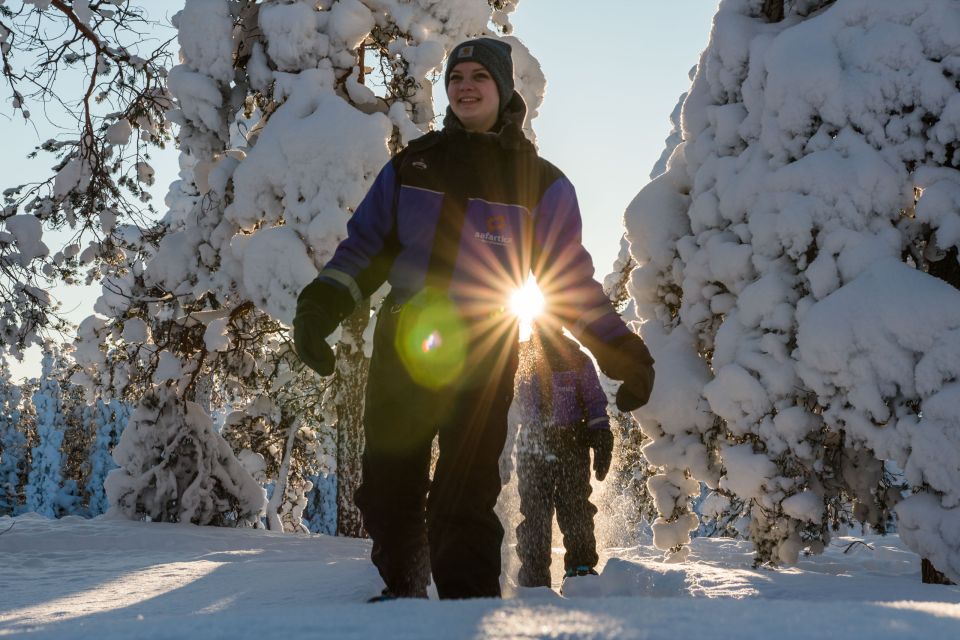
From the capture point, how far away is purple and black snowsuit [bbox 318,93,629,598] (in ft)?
8.96

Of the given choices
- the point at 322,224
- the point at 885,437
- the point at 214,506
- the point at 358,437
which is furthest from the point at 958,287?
the point at 214,506

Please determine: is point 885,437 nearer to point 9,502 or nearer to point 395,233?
point 395,233

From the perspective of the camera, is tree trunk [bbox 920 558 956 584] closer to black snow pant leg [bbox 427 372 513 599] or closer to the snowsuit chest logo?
black snow pant leg [bbox 427 372 513 599]

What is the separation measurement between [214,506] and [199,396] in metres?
1.95

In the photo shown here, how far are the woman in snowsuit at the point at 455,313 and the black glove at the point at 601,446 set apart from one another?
6.78 feet

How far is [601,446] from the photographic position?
16.7 feet

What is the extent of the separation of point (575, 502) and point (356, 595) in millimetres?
1860

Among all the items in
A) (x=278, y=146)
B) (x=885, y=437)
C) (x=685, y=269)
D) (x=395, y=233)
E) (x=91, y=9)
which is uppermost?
(x=91, y=9)

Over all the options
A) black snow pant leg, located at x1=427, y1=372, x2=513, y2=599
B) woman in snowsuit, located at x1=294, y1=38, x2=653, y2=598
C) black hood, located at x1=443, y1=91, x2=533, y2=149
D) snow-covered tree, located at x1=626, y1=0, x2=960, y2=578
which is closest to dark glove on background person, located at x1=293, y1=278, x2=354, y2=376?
woman in snowsuit, located at x1=294, y1=38, x2=653, y2=598

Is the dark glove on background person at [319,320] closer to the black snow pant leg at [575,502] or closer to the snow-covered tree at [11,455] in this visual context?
the black snow pant leg at [575,502]

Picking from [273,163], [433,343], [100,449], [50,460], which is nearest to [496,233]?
[433,343]

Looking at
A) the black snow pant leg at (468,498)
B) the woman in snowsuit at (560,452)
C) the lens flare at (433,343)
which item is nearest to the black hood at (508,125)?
the lens flare at (433,343)

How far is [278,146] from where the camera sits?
24.1ft

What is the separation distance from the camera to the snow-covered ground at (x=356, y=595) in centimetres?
120
